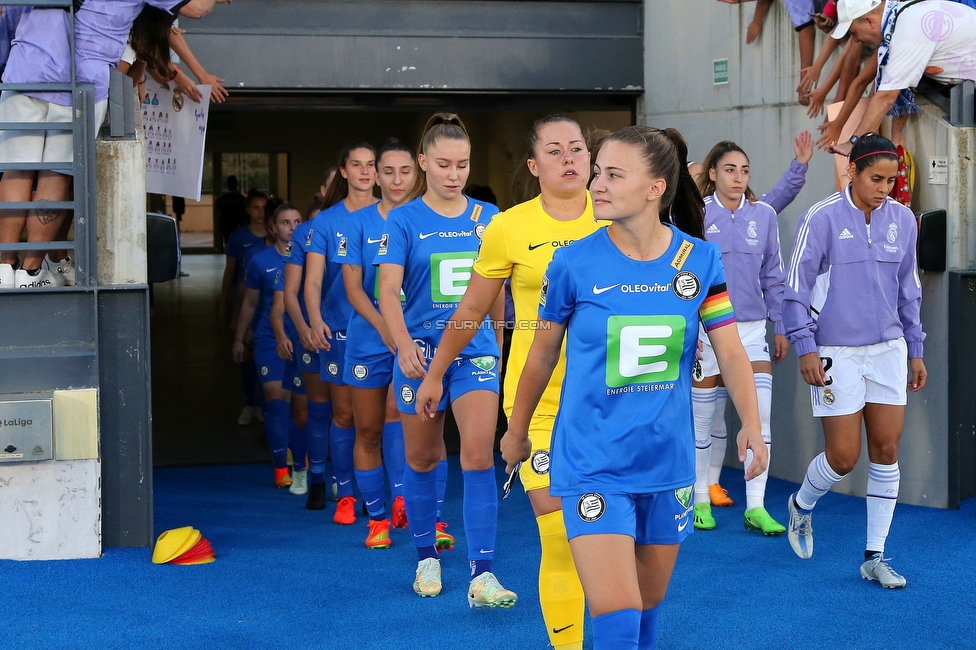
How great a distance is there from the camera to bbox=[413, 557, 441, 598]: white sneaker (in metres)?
5.34

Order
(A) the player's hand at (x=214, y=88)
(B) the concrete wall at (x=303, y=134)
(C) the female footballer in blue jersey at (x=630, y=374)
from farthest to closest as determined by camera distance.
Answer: (B) the concrete wall at (x=303, y=134) < (A) the player's hand at (x=214, y=88) < (C) the female footballer in blue jersey at (x=630, y=374)

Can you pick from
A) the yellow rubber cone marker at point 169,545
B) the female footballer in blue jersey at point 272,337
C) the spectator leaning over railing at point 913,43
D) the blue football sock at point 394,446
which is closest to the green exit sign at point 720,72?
the spectator leaning over railing at point 913,43

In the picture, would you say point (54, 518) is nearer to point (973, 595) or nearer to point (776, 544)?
point (776, 544)

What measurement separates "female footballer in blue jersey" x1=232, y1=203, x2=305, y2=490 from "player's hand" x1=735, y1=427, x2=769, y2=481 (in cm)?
508

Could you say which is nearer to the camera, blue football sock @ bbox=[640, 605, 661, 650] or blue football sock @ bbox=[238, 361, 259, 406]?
blue football sock @ bbox=[640, 605, 661, 650]

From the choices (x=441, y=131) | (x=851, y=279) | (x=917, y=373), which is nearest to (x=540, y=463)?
(x=441, y=131)

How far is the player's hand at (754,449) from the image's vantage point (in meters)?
3.27

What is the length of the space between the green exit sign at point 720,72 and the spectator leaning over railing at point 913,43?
71.1 inches

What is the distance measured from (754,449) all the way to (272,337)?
17.8 ft

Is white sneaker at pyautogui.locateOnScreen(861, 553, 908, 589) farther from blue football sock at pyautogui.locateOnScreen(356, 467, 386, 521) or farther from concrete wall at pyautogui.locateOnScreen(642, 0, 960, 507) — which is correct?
blue football sock at pyautogui.locateOnScreen(356, 467, 386, 521)

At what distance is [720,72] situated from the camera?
8.82 metres

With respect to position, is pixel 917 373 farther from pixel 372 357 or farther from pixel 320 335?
pixel 320 335

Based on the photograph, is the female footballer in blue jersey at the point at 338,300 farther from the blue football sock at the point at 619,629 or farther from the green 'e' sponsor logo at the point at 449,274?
the blue football sock at the point at 619,629

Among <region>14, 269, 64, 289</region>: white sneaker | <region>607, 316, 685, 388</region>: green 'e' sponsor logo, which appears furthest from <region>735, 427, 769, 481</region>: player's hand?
<region>14, 269, 64, 289</region>: white sneaker
